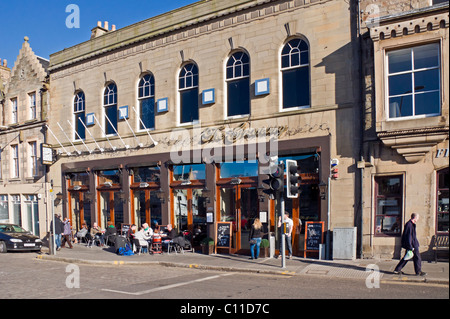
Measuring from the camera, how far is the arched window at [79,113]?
23.3 metres

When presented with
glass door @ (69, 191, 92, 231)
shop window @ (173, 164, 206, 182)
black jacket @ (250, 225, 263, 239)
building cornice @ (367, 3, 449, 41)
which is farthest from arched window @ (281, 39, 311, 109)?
glass door @ (69, 191, 92, 231)

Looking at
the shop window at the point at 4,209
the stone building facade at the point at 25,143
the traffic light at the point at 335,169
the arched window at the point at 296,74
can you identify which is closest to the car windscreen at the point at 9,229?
the stone building facade at the point at 25,143

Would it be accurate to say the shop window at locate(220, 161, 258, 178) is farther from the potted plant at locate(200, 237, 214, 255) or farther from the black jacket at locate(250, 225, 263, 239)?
the potted plant at locate(200, 237, 214, 255)

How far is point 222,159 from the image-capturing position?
57.9 feet

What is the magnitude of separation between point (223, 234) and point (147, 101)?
7.33m

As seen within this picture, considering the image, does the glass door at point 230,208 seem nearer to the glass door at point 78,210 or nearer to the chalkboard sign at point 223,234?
the chalkboard sign at point 223,234

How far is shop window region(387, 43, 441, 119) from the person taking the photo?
44.2 feet

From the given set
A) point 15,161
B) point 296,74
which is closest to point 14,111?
point 15,161

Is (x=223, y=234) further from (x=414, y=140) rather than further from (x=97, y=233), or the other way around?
(x=414, y=140)

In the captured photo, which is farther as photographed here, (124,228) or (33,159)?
(33,159)

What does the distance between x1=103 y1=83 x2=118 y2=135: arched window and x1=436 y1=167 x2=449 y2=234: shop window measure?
578 inches

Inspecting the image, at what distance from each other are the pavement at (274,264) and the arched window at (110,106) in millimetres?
6351

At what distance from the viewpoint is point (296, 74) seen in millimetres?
16250

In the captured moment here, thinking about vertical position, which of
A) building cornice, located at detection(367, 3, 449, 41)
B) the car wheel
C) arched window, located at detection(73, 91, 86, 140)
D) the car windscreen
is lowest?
the car wheel
